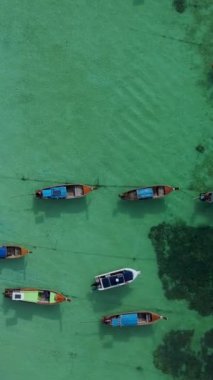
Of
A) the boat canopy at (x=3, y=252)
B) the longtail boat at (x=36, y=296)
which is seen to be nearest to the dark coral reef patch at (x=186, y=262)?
the longtail boat at (x=36, y=296)

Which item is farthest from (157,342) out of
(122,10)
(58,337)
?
(122,10)

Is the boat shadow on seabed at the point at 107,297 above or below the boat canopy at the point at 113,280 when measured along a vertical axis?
below

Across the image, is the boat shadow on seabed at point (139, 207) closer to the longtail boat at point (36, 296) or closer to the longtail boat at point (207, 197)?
the longtail boat at point (207, 197)

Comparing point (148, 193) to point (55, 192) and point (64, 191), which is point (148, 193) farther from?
point (55, 192)

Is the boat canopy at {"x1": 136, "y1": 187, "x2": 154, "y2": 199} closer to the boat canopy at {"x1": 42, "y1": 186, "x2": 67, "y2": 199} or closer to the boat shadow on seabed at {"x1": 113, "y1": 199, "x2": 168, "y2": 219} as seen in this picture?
the boat shadow on seabed at {"x1": 113, "y1": 199, "x2": 168, "y2": 219}

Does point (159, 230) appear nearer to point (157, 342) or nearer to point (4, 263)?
point (157, 342)

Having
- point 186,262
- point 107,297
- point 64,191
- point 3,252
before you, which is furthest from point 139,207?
point 3,252

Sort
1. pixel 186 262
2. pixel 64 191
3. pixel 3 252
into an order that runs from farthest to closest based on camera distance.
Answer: pixel 186 262, pixel 3 252, pixel 64 191
